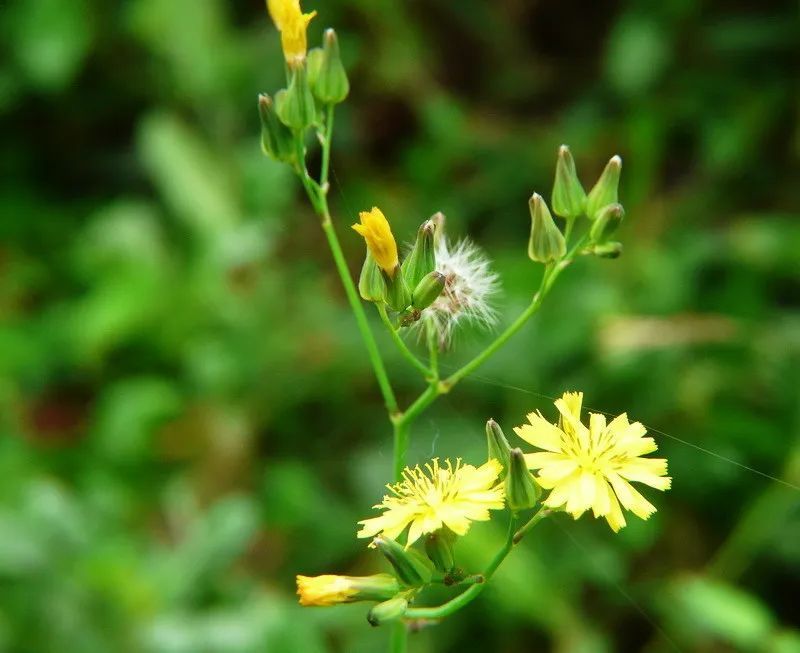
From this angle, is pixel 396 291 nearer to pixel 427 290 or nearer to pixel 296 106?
pixel 427 290

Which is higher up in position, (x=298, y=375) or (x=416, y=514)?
(x=298, y=375)

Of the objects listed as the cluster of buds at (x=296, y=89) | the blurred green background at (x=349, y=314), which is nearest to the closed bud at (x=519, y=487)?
the cluster of buds at (x=296, y=89)

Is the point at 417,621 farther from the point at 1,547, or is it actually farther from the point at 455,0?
the point at 455,0

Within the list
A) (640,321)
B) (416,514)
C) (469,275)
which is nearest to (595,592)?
(640,321)

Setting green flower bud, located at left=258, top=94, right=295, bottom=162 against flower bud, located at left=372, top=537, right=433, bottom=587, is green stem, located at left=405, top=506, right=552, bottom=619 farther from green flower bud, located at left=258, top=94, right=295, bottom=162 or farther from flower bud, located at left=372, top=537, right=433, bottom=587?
green flower bud, located at left=258, top=94, right=295, bottom=162

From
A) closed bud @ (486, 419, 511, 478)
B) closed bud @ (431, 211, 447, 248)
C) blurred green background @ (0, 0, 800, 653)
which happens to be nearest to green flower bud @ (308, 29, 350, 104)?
closed bud @ (431, 211, 447, 248)

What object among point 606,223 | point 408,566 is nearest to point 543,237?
point 606,223
